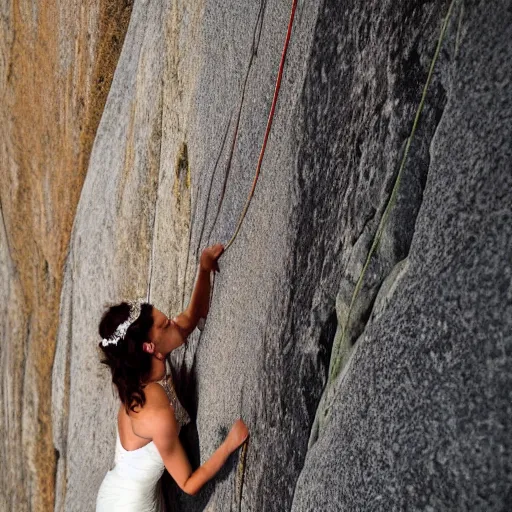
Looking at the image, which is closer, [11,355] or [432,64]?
[432,64]

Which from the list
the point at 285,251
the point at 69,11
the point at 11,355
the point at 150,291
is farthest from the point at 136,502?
the point at 11,355

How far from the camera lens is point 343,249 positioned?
1.88m

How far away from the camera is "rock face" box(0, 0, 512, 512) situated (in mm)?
1317

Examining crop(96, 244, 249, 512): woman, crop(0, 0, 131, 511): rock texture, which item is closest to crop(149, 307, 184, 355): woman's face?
crop(96, 244, 249, 512): woman

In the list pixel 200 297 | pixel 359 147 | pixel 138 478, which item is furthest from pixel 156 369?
pixel 359 147

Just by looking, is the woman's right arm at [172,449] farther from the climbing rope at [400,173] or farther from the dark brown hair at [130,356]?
the climbing rope at [400,173]

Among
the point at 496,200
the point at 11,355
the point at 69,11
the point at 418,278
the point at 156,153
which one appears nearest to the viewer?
the point at 496,200

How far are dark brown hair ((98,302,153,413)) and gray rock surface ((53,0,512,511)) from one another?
285 millimetres

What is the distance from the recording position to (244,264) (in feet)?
8.37

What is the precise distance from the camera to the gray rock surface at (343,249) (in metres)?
1.32

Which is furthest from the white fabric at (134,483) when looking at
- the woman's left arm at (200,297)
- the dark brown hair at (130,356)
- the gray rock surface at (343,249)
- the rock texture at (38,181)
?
the rock texture at (38,181)

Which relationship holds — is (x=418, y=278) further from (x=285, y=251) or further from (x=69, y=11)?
(x=69, y=11)

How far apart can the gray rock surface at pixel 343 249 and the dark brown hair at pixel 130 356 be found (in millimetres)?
285

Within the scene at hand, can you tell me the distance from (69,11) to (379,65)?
12.4 feet
